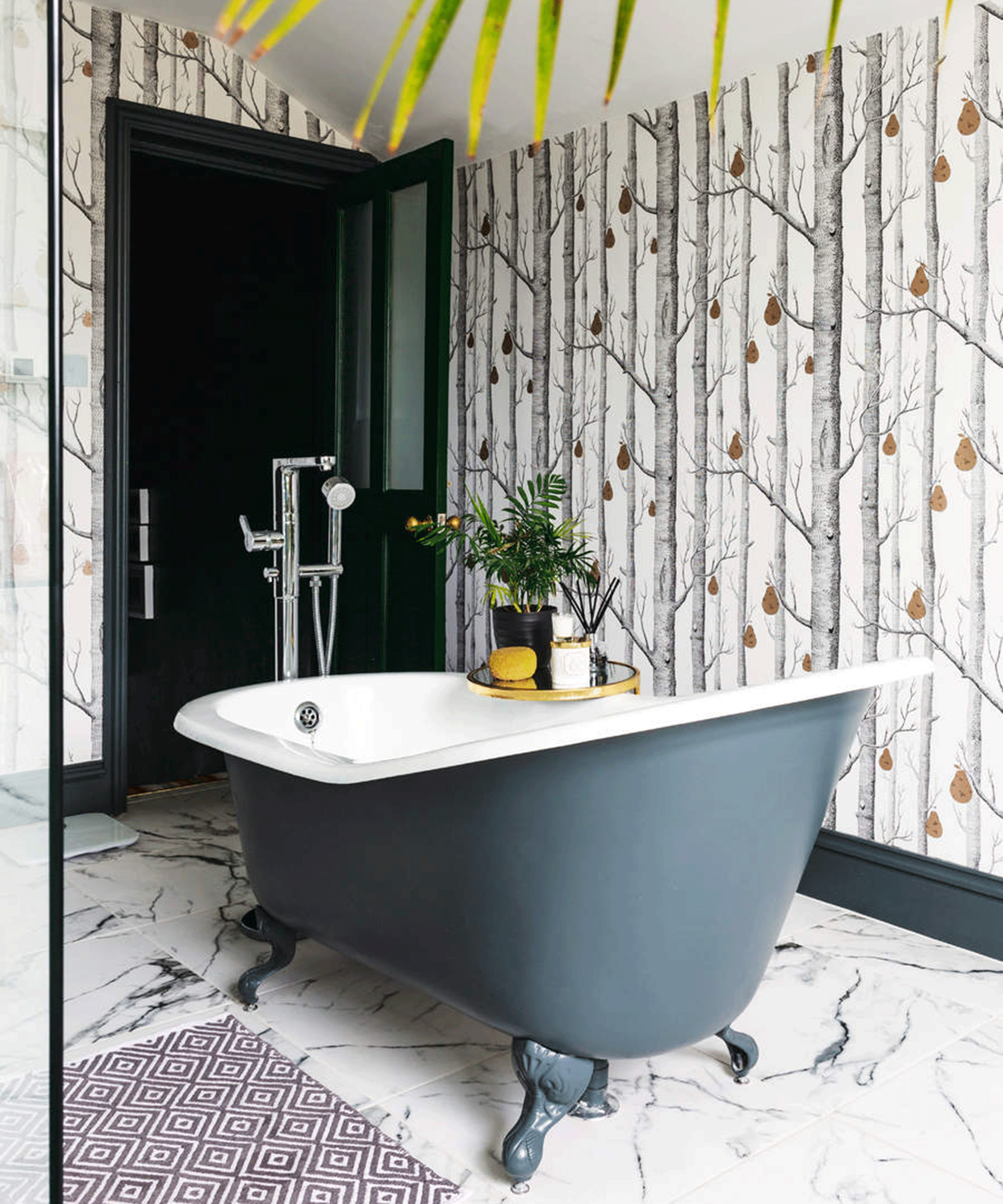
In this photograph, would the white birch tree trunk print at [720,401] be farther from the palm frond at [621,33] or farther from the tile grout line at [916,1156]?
the palm frond at [621,33]

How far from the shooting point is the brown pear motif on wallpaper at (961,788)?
8.91ft

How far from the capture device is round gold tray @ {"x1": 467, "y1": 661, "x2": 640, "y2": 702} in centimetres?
264

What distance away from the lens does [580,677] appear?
2.67 meters

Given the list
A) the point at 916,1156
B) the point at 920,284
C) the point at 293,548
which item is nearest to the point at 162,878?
the point at 293,548

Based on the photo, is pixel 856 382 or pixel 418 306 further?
pixel 418 306

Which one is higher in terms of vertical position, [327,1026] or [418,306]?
[418,306]

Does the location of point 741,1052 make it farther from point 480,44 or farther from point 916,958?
point 480,44

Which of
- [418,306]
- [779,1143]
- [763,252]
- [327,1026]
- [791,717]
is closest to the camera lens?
[791,717]

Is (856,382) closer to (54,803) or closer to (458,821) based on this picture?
(458,821)

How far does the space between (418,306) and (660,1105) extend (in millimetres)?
2631

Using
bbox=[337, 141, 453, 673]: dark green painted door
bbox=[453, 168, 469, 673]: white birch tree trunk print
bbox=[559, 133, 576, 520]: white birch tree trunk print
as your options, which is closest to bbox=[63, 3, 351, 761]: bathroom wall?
bbox=[337, 141, 453, 673]: dark green painted door

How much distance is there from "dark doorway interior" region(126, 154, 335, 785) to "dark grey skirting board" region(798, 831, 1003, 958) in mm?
2274

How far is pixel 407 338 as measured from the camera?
3832mm

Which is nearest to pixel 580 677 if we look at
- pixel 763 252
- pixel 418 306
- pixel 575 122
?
pixel 763 252
